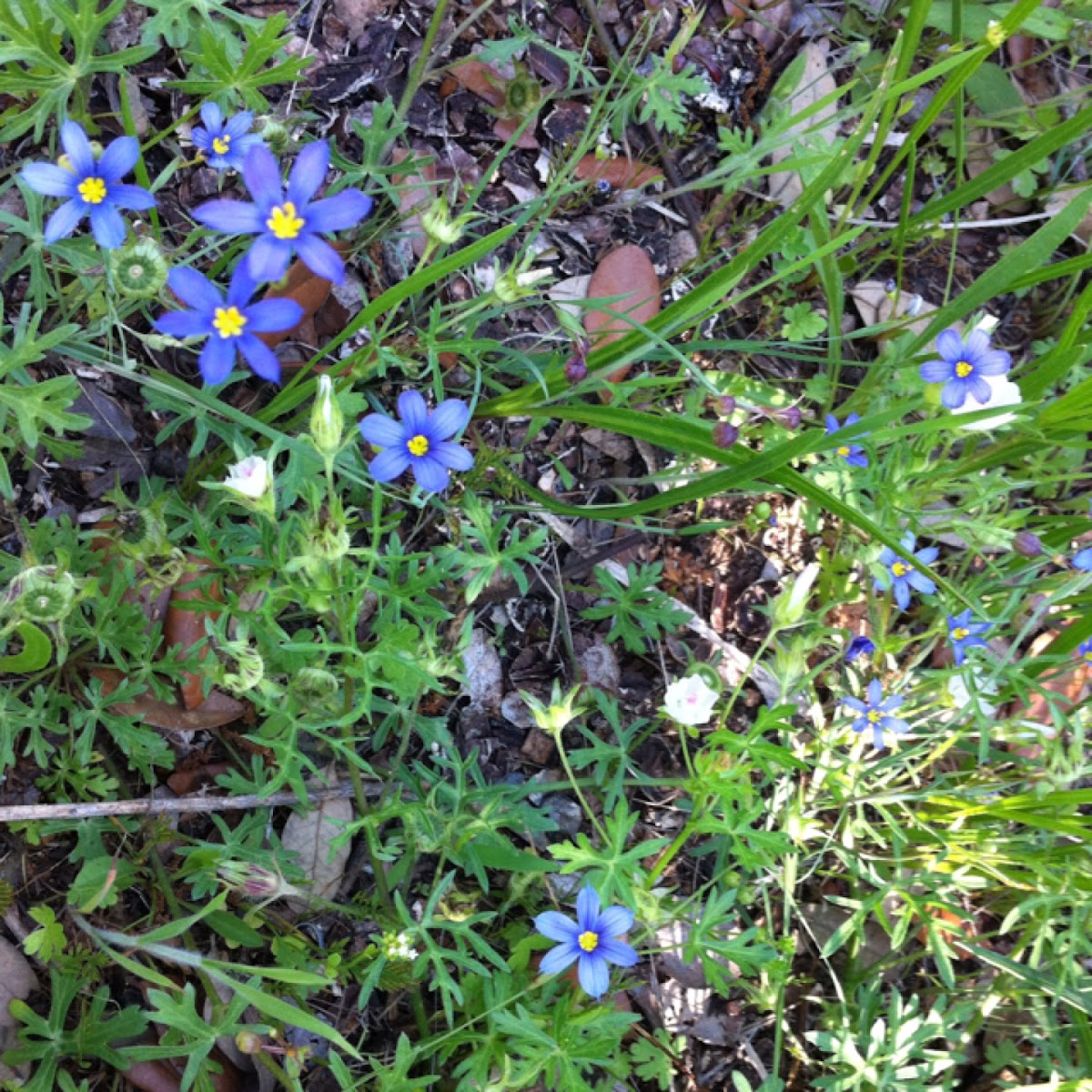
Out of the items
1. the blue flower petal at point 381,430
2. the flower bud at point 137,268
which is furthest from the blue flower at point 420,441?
the flower bud at point 137,268

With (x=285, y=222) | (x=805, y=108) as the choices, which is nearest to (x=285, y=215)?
(x=285, y=222)

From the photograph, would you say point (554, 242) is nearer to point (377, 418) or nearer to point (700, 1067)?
point (377, 418)

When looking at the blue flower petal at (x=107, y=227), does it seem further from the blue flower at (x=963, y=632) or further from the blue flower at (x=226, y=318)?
the blue flower at (x=963, y=632)

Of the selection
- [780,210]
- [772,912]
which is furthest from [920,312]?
[772,912]

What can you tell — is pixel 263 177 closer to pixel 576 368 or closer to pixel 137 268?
pixel 137 268

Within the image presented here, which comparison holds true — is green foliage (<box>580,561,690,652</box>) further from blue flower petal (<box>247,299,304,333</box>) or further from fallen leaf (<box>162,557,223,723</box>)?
blue flower petal (<box>247,299,304,333</box>)
